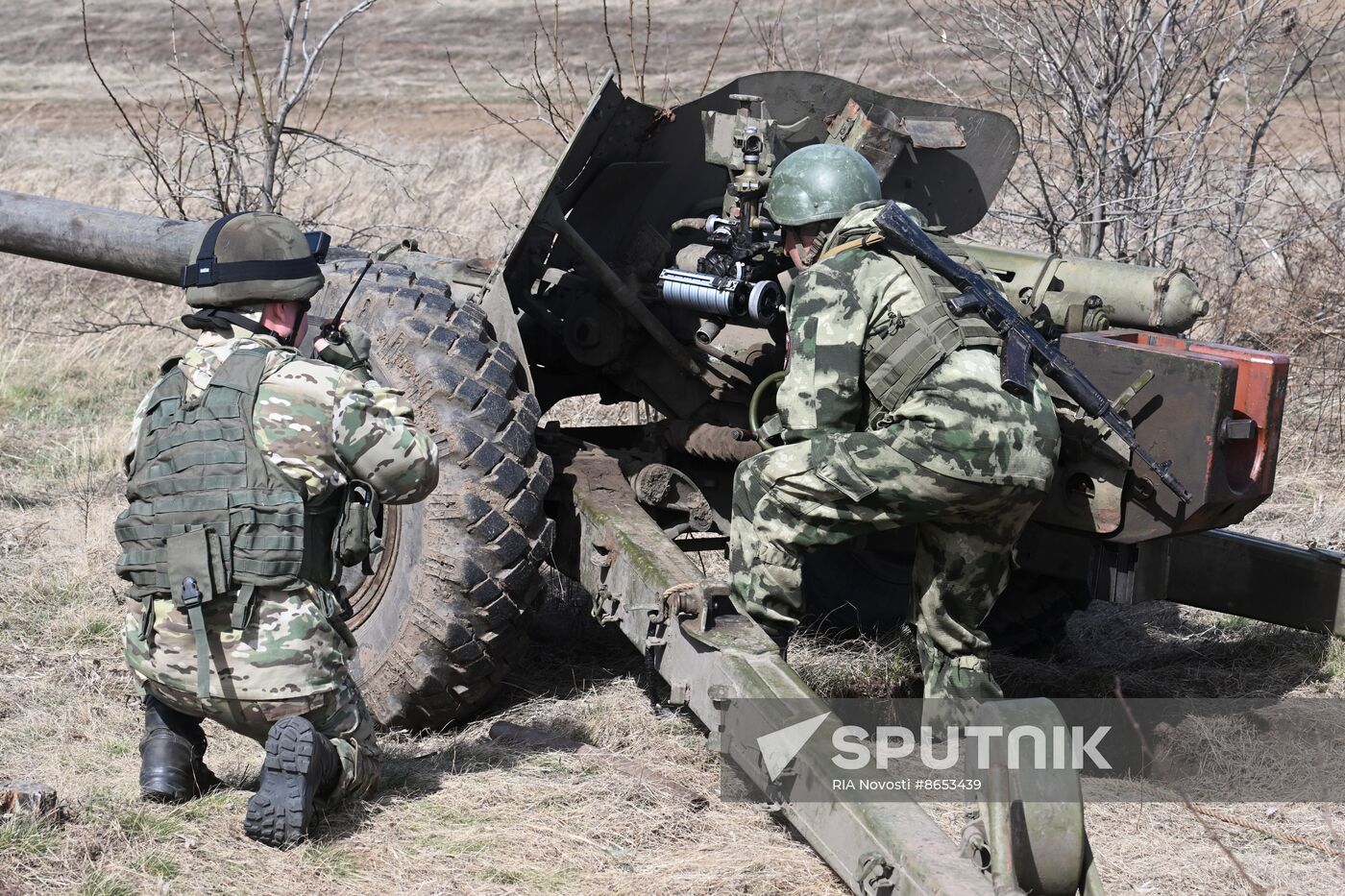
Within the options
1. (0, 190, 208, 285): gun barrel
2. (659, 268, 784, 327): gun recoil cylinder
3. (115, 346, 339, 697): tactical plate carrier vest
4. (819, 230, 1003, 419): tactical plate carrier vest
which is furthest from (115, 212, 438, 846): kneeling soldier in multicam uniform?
(0, 190, 208, 285): gun barrel

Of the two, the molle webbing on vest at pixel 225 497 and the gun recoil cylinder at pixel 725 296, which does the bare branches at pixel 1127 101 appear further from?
the molle webbing on vest at pixel 225 497

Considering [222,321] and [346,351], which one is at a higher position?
[222,321]

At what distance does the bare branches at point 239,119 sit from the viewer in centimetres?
923

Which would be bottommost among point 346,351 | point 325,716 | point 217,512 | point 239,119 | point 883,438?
point 325,716

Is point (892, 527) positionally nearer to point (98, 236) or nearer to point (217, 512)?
point (217, 512)

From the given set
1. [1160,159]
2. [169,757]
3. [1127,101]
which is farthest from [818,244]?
[1127,101]

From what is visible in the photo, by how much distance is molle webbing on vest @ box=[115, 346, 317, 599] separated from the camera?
13.0ft

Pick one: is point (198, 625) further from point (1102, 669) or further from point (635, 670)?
point (1102, 669)

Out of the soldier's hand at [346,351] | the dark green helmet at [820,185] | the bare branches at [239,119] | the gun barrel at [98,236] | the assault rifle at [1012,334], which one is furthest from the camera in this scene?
the bare branches at [239,119]

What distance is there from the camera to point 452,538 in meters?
4.94

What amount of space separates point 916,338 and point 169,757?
2.43m

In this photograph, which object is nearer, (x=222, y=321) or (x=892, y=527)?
(x=222, y=321)

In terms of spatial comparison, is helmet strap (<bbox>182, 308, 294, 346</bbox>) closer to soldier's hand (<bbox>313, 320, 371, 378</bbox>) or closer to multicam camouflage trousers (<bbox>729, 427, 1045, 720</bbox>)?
soldier's hand (<bbox>313, 320, 371, 378</bbox>)

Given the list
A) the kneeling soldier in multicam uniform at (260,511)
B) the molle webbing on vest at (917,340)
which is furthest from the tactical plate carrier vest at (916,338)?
the kneeling soldier in multicam uniform at (260,511)
